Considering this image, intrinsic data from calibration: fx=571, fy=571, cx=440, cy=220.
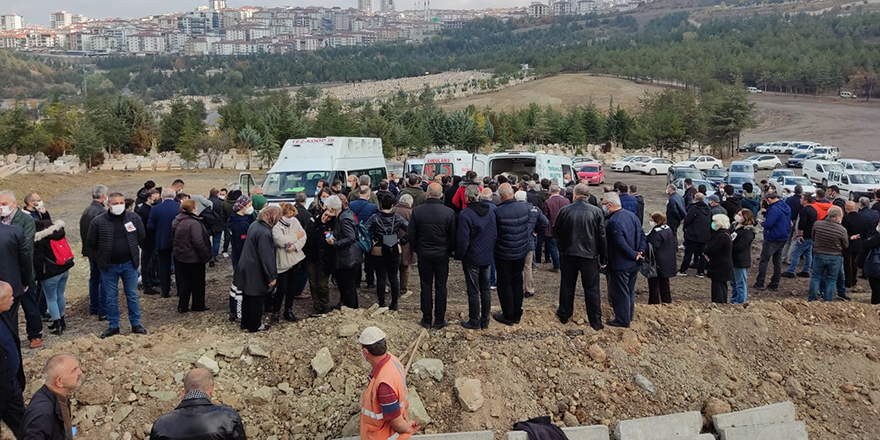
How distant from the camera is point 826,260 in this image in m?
8.97

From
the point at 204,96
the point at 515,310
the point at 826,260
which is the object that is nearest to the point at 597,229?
the point at 515,310

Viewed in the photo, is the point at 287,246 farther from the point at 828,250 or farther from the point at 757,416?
the point at 828,250

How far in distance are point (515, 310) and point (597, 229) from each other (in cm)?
144

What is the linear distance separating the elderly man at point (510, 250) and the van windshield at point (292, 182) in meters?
7.09

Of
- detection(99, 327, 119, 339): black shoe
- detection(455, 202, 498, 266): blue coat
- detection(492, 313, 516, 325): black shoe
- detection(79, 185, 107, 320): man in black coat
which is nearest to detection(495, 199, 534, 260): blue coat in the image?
detection(455, 202, 498, 266): blue coat

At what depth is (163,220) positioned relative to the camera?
8.65 m

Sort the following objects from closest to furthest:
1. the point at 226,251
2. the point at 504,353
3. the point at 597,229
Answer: the point at 504,353, the point at 597,229, the point at 226,251

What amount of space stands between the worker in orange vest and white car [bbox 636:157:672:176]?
1452 inches

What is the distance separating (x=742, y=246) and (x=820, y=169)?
25443mm

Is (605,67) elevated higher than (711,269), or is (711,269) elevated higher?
(605,67)

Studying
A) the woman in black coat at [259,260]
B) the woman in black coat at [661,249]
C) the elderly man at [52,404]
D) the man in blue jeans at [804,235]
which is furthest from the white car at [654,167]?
the elderly man at [52,404]

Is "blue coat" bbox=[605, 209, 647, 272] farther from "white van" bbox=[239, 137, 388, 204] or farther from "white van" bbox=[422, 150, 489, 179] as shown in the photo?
→ "white van" bbox=[422, 150, 489, 179]

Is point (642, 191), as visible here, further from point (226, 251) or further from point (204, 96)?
point (204, 96)

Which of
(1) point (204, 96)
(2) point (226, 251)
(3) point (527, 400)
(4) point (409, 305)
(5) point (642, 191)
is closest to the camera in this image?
(3) point (527, 400)
